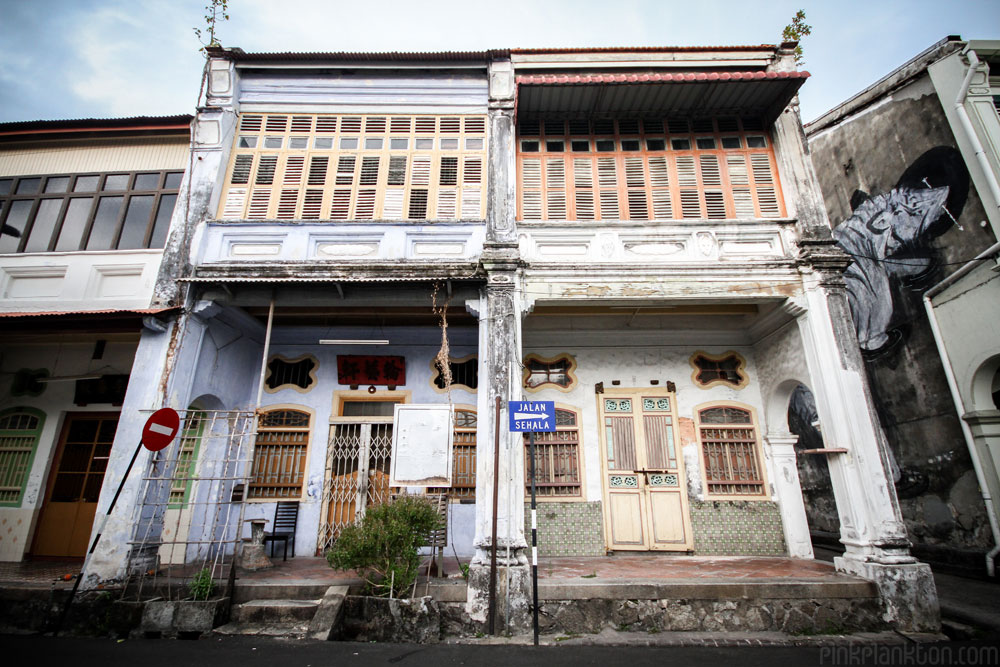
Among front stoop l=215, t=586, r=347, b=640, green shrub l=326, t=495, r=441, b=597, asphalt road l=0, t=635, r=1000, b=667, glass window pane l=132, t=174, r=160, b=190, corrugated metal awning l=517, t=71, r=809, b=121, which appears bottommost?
asphalt road l=0, t=635, r=1000, b=667

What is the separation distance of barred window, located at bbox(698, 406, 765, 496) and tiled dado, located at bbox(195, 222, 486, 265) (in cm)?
A: 519

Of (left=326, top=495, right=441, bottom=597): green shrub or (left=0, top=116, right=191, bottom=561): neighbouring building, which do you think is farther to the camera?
(left=0, top=116, right=191, bottom=561): neighbouring building

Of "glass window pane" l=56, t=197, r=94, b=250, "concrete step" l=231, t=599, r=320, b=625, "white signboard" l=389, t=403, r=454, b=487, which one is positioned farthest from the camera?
"glass window pane" l=56, t=197, r=94, b=250

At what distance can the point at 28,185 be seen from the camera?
8.52 metres

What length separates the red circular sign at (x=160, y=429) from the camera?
5535mm

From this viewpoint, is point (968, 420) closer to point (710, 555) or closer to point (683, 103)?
point (710, 555)

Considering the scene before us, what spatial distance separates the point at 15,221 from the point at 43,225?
1.87ft

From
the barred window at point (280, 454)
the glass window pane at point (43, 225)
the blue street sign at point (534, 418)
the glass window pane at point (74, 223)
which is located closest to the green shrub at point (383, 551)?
the blue street sign at point (534, 418)

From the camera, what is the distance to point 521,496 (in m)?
6.05

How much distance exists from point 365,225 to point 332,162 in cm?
150

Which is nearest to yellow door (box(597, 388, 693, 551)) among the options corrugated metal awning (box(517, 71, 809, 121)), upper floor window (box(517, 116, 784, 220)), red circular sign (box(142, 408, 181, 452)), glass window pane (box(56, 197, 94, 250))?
upper floor window (box(517, 116, 784, 220))

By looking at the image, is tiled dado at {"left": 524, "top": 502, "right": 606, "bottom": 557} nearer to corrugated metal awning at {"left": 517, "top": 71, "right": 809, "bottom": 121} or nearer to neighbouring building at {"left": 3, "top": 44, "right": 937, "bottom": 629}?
neighbouring building at {"left": 3, "top": 44, "right": 937, "bottom": 629}

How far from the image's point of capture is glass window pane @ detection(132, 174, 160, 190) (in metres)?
8.31

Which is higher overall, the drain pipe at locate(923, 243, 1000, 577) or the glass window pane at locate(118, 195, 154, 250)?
the glass window pane at locate(118, 195, 154, 250)
